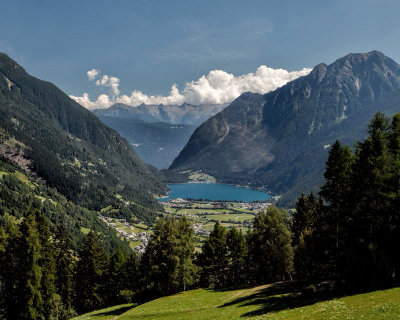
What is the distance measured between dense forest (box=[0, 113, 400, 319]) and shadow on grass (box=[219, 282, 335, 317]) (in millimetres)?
2105

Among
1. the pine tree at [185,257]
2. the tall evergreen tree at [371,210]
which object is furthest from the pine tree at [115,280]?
the tall evergreen tree at [371,210]

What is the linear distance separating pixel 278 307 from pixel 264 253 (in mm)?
20331

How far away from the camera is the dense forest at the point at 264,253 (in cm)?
3106

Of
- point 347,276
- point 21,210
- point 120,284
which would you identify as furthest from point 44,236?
point 21,210

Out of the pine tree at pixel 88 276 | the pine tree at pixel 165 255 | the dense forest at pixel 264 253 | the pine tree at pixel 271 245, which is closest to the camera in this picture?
the dense forest at pixel 264 253

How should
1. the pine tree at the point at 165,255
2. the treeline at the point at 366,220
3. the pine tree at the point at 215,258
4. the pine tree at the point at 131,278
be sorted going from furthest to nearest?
the pine tree at the point at 215,258
the pine tree at the point at 131,278
the pine tree at the point at 165,255
the treeline at the point at 366,220

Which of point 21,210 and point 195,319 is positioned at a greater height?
point 21,210

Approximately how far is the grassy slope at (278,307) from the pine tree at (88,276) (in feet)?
67.9

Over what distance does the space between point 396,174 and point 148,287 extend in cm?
5379

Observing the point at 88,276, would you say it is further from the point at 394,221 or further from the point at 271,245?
the point at 394,221

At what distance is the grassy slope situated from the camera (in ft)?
75.4

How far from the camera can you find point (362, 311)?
901 inches

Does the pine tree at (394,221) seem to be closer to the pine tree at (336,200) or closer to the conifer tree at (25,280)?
the pine tree at (336,200)

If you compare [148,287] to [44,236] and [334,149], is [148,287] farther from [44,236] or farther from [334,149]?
[334,149]
